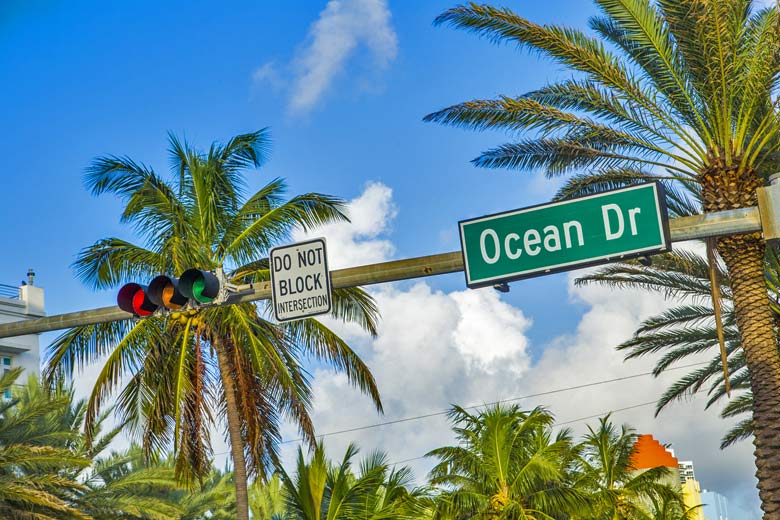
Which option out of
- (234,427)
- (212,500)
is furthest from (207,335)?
(212,500)

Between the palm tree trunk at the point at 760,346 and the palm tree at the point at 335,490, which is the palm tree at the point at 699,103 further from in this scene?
the palm tree at the point at 335,490

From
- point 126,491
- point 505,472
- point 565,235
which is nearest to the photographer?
point 565,235

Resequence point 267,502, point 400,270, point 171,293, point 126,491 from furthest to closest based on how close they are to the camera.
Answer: point 267,502 → point 126,491 → point 171,293 → point 400,270

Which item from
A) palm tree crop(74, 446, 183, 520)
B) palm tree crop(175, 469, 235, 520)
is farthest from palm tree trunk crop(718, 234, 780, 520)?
palm tree crop(175, 469, 235, 520)

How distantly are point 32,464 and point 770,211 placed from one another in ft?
71.7

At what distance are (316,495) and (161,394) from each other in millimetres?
4647

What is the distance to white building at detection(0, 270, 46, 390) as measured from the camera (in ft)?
187

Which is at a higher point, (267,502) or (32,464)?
(32,464)

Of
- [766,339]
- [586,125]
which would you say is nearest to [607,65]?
[586,125]

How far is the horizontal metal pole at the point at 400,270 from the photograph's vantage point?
301 inches

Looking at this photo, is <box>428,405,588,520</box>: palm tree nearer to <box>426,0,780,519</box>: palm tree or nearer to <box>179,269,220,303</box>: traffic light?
<box>426,0,780,519</box>: palm tree

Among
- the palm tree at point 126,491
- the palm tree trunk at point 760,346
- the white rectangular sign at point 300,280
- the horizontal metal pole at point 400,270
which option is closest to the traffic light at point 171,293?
the horizontal metal pole at point 400,270

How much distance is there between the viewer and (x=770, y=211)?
7.51 m

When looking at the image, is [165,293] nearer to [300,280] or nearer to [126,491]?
[300,280]
